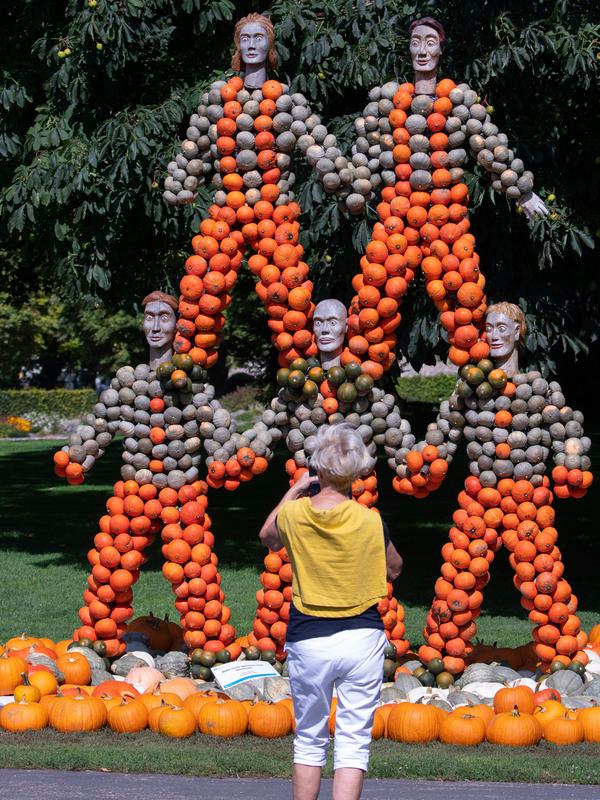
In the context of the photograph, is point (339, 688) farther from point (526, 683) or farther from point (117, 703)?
point (526, 683)

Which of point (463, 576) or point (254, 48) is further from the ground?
point (254, 48)

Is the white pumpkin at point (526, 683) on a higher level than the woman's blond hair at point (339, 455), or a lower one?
lower

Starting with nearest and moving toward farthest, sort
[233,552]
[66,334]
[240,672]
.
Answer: [240,672], [233,552], [66,334]

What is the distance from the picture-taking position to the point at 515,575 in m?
7.51

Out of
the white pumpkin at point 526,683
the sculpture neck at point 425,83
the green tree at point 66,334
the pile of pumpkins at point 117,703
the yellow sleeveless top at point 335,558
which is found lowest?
the pile of pumpkins at point 117,703

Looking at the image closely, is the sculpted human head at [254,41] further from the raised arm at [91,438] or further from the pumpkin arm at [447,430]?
the pumpkin arm at [447,430]

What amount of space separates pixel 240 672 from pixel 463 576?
1.40m

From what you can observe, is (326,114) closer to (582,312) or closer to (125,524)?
(582,312)

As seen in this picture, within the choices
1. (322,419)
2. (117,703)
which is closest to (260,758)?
(117,703)

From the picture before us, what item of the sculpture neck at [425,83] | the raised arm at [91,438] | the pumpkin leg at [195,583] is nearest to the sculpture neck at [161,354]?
the raised arm at [91,438]

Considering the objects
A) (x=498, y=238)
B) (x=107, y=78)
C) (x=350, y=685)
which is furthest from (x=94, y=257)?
(x=350, y=685)

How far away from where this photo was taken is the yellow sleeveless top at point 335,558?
4.55 meters

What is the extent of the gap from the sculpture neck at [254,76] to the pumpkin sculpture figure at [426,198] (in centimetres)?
48

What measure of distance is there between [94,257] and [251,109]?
365 centimetres
